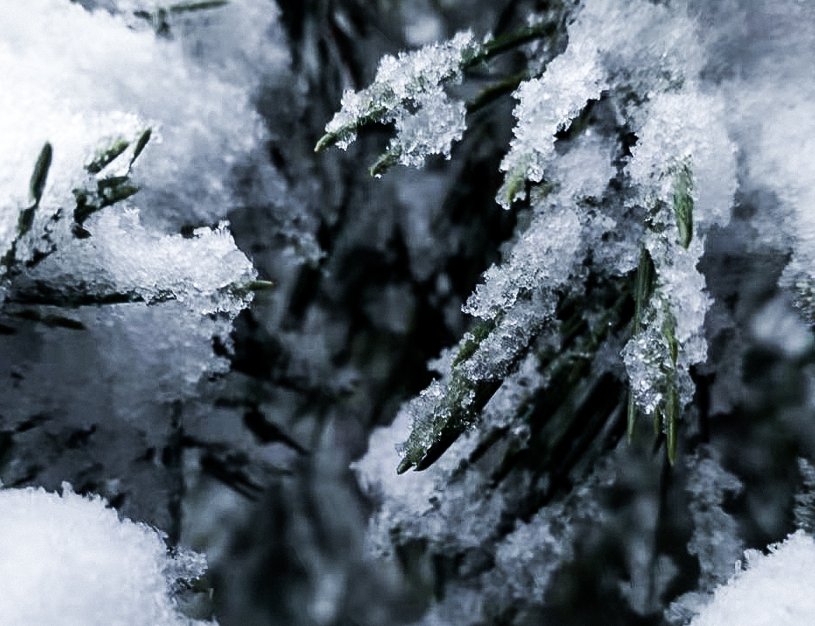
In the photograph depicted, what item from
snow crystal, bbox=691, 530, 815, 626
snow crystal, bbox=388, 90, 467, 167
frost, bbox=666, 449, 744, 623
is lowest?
snow crystal, bbox=691, 530, 815, 626

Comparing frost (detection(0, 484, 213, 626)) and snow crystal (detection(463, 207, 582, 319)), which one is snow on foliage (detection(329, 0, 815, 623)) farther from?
frost (detection(0, 484, 213, 626))

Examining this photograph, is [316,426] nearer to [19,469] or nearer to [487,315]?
[19,469]

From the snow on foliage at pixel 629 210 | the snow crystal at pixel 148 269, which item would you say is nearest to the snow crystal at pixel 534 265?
the snow on foliage at pixel 629 210

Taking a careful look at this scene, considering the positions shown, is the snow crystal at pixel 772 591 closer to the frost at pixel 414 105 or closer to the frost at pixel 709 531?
the frost at pixel 709 531

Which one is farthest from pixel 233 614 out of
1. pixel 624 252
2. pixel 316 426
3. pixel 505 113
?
pixel 624 252

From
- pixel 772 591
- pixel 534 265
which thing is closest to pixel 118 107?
pixel 534 265

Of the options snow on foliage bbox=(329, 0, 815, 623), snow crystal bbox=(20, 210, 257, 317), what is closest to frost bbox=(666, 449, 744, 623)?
snow on foliage bbox=(329, 0, 815, 623)
